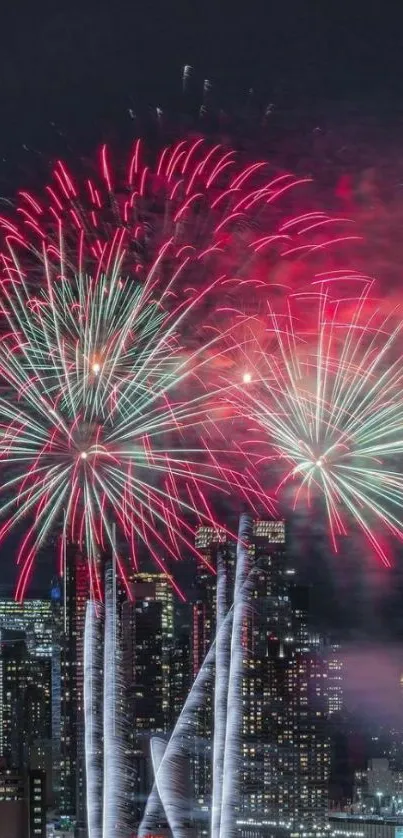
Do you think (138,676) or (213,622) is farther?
(138,676)

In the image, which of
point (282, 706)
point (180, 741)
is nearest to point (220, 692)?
point (180, 741)

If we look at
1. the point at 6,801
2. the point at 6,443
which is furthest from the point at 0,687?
the point at 6,443

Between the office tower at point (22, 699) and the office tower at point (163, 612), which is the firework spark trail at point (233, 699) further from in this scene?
the office tower at point (22, 699)

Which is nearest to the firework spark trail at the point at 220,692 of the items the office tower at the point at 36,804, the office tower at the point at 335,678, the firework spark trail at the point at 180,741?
the firework spark trail at the point at 180,741

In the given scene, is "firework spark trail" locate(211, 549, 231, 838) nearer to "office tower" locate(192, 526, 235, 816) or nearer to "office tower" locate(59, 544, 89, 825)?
"office tower" locate(192, 526, 235, 816)

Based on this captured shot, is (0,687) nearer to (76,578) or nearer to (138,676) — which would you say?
(138,676)

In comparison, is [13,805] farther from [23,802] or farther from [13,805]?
[23,802]
